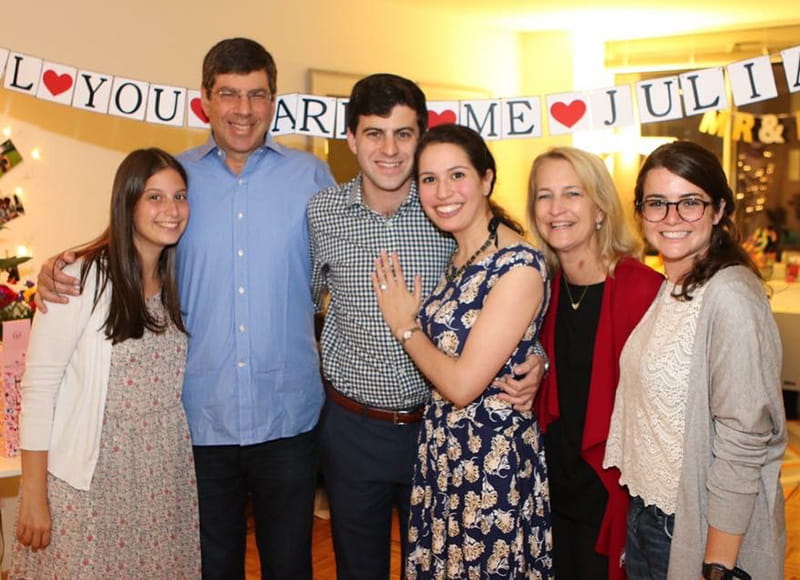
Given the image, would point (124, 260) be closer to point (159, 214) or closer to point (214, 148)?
point (159, 214)

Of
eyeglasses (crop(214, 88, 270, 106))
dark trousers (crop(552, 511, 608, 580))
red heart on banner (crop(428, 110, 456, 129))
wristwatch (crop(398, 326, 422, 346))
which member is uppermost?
red heart on banner (crop(428, 110, 456, 129))

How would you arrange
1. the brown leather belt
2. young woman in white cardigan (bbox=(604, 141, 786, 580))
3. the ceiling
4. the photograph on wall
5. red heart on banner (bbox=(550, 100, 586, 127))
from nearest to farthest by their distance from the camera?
young woman in white cardigan (bbox=(604, 141, 786, 580)), the brown leather belt, red heart on banner (bbox=(550, 100, 586, 127)), the photograph on wall, the ceiling

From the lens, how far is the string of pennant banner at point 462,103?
8.73ft

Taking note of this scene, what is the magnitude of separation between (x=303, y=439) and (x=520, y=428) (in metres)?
0.71

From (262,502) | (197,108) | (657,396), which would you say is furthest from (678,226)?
(197,108)

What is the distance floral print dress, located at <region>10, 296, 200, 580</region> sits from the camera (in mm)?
2154

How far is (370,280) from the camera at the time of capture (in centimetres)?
229

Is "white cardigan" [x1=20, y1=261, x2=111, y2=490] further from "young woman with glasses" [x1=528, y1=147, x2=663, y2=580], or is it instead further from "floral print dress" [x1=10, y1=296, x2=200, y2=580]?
"young woman with glasses" [x1=528, y1=147, x2=663, y2=580]

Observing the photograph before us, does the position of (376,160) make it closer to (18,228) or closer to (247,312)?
(247,312)

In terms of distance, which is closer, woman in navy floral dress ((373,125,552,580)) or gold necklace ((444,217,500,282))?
woman in navy floral dress ((373,125,552,580))

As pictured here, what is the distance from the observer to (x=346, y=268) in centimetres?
233

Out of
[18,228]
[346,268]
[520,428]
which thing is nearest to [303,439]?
[346,268]

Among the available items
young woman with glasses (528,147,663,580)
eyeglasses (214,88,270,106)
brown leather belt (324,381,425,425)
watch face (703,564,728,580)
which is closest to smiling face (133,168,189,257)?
eyeglasses (214,88,270,106)

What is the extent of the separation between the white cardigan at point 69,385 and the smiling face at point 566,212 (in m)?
1.12
